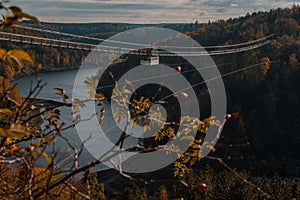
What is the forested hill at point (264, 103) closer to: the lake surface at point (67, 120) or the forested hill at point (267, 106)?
the forested hill at point (267, 106)

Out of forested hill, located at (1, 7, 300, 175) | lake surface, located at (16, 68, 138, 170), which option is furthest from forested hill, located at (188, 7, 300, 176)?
lake surface, located at (16, 68, 138, 170)

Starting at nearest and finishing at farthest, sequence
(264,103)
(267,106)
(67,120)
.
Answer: (67,120) → (267,106) → (264,103)

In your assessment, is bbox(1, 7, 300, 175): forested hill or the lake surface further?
bbox(1, 7, 300, 175): forested hill

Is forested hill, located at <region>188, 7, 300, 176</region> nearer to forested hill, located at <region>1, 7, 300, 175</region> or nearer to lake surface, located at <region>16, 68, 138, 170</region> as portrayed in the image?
forested hill, located at <region>1, 7, 300, 175</region>

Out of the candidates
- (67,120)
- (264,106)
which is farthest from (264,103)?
(67,120)

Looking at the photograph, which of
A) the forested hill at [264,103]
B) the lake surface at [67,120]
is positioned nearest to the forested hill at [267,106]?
the forested hill at [264,103]

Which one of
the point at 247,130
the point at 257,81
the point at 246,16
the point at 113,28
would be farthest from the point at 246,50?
the point at 113,28

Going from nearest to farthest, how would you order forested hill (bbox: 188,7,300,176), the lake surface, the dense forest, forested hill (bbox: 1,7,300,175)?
the lake surface, the dense forest, forested hill (bbox: 1,7,300,175), forested hill (bbox: 188,7,300,176)

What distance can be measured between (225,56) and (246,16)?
16678mm

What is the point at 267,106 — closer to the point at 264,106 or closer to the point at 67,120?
the point at 264,106

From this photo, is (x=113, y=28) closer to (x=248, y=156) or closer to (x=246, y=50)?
(x=246, y=50)

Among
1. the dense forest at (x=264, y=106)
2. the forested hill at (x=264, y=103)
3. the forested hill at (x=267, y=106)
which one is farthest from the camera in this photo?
the forested hill at (x=267, y=106)

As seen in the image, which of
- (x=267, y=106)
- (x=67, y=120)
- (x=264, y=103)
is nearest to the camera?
(x=67, y=120)

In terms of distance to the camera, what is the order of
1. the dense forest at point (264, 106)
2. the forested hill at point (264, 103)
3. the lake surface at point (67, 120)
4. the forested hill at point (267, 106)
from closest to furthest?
the lake surface at point (67, 120)
the dense forest at point (264, 106)
the forested hill at point (264, 103)
the forested hill at point (267, 106)
